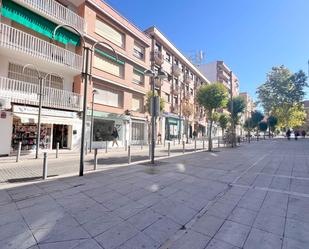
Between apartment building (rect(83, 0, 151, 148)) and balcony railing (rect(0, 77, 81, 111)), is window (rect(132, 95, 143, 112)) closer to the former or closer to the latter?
apartment building (rect(83, 0, 151, 148))

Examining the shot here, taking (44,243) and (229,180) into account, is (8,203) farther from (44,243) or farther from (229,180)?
(229,180)

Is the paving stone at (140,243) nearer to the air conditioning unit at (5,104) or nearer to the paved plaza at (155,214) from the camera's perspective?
the paved plaza at (155,214)

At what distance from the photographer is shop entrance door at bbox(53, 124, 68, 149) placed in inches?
Answer: 602

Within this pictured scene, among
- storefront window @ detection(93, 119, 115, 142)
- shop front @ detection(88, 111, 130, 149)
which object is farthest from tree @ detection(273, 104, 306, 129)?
storefront window @ detection(93, 119, 115, 142)

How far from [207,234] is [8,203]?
424 centimetres

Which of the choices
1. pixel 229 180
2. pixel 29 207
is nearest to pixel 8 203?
pixel 29 207

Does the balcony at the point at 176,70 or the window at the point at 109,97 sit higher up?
the balcony at the point at 176,70

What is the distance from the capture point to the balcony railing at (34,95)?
11.9m

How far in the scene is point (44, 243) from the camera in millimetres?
2787

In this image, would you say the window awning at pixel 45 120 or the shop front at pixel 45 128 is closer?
the window awning at pixel 45 120

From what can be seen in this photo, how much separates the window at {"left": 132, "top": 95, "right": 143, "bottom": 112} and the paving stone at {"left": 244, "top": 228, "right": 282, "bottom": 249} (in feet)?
65.8

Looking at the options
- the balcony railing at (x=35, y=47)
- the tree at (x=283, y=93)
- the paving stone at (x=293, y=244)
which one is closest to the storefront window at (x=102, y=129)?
the balcony railing at (x=35, y=47)

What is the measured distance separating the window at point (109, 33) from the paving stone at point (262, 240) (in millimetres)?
19081

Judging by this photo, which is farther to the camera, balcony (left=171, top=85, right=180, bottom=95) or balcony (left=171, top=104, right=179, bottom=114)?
balcony (left=171, top=85, right=180, bottom=95)
